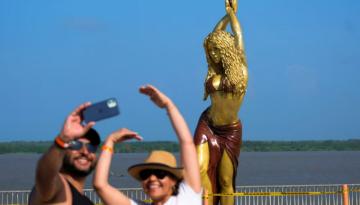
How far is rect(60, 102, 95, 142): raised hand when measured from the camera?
15.9 ft

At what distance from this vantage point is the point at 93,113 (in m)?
4.95

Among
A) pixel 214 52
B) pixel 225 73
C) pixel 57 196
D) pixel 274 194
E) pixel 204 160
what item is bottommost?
pixel 57 196

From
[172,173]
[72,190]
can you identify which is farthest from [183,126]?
[72,190]

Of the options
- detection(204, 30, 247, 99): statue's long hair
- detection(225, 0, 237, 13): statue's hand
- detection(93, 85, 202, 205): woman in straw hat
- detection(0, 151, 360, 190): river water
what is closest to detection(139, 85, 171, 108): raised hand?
detection(93, 85, 202, 205): woman in straw hat

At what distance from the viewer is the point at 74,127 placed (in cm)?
487

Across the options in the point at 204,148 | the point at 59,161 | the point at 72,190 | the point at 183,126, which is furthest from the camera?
the point at 204,148

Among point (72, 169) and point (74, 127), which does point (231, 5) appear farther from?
point (74, 127)

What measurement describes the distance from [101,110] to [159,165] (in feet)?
2.66

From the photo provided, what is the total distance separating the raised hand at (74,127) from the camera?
4836mm

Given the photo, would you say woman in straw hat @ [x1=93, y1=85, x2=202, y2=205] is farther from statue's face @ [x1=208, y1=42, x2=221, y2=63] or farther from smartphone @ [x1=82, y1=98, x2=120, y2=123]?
statue's face @ [x1=208, y1=42, x2=221, y2=63]

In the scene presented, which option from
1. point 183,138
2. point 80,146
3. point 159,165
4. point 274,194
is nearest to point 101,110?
point 80,146

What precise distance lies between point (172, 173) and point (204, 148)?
8295 mm

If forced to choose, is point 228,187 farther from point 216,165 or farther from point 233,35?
point 233,35

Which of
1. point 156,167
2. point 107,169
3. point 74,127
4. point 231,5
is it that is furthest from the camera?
point 231,5
